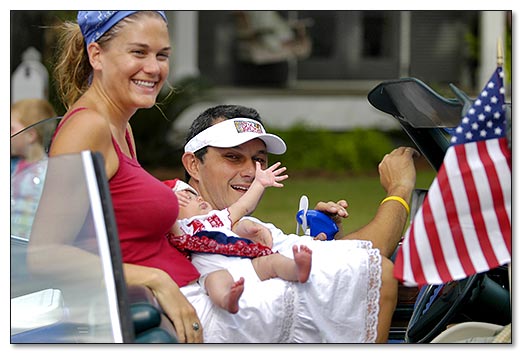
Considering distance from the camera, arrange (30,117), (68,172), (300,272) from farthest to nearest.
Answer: (30,117) < (300,272) < (68,172)

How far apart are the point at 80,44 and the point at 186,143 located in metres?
0.77

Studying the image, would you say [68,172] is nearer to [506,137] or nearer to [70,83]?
[70,83]

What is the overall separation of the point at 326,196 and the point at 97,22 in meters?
7.08

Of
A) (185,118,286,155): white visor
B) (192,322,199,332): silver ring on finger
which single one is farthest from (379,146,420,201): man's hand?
(192,322,199,332): silver ring on finger

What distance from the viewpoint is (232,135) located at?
137 inches

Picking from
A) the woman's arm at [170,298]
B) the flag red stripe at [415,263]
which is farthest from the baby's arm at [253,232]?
the flag red stripe at [415,263]

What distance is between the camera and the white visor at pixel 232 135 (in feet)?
11.3

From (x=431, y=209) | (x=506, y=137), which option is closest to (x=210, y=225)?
(x=431, y=209)

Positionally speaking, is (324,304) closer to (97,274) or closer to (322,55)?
(97,274)

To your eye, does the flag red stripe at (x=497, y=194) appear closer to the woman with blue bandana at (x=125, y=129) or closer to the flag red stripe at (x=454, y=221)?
the flag red stripe at (x=454, y=221)

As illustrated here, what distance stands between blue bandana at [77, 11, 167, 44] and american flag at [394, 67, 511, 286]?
1.15 metres

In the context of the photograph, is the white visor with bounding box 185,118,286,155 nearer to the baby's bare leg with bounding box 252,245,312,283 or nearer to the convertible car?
the convertible car

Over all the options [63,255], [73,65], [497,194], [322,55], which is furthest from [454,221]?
[322,55]
